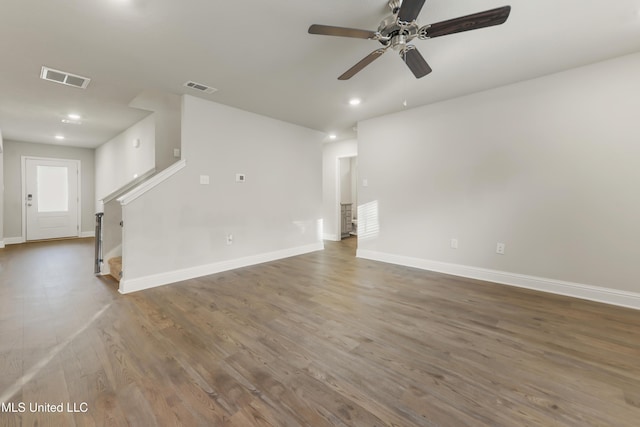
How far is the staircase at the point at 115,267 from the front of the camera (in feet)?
11.1

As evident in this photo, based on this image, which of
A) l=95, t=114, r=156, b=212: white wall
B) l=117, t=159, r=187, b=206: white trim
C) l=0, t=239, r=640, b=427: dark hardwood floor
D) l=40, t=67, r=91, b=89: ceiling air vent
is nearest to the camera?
l=0, t=239, r=640, b=427: dark hardwood floor

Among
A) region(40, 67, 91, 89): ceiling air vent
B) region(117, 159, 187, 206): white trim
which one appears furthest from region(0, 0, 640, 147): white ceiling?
region(117, 159, 187, 206): white trim

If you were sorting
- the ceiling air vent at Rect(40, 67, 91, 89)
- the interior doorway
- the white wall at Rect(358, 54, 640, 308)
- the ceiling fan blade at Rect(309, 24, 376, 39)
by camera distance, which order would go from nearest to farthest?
the ceiling fan blade at Rect(309, 24, 376, 39) → the white wall at Rect(358, 54, 640, 308) → the ceiling air vent at Rect(40, 67, 91, 89) → the interior doorway

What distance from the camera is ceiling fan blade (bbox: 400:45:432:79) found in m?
1.96

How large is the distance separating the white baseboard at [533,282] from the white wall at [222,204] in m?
2.15

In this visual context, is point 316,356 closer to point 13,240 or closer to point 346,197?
point 346,197

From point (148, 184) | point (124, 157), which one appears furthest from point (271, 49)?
point (124, 157)

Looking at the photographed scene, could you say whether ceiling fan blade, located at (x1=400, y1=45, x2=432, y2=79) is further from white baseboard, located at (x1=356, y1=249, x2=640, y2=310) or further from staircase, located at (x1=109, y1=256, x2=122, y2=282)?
staircase, located at (x1=109, y1=256, x2=122, y2=282)

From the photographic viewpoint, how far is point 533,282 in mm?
3072

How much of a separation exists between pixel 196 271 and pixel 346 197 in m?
4.51

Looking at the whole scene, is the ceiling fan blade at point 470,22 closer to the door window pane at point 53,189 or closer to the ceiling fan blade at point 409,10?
the ceiling fan blade at point 409,10

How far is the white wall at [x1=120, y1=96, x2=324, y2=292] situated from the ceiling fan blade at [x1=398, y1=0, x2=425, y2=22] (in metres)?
2.91

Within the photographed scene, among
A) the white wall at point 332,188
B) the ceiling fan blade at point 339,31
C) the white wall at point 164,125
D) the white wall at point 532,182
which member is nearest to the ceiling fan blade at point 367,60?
the ceiling fan blade at point 339,31

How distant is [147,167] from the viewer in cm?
456
